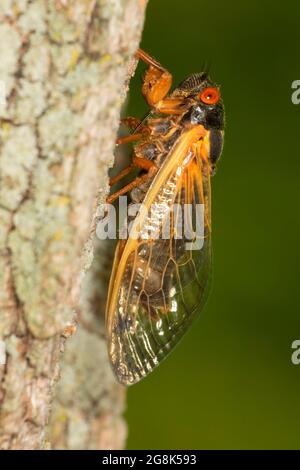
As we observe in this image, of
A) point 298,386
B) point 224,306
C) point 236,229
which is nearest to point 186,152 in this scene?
point 236,229

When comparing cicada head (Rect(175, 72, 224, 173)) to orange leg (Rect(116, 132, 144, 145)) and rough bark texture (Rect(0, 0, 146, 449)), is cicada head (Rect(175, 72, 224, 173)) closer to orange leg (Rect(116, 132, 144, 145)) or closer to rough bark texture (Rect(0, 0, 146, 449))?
orange leg (Rect(116, 132, 144, 145))

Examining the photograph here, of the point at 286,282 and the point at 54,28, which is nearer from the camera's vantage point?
the point at 54,28

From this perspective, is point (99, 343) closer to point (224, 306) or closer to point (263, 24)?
point (224, 306)

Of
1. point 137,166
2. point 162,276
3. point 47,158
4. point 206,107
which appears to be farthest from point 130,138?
point 47,158

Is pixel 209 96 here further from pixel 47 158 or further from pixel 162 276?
pixel 47 158
